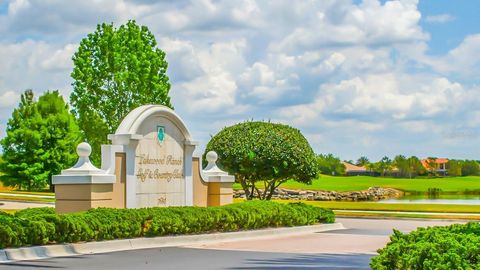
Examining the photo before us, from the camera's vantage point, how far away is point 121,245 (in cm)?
1689

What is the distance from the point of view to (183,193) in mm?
22500

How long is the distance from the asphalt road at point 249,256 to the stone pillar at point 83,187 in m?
2.88

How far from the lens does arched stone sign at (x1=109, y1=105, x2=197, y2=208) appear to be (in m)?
20.2

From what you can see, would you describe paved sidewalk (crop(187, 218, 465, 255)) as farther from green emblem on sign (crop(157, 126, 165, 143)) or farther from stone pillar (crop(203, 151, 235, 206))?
green emblem on sign (crop(157, 126, 165, 143))

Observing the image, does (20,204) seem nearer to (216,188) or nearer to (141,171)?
(216,188)

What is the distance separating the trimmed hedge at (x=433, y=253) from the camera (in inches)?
361

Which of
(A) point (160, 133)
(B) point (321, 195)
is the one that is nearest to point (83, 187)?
(A) point (160, 133)

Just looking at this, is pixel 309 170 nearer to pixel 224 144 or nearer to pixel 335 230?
pixel 224 144

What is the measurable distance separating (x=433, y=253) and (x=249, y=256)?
6.75m

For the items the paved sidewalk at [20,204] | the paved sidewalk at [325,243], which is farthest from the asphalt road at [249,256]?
the paved sidewalk at [20,204]

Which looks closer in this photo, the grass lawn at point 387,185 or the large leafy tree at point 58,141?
the large leafy tree at point 58,141

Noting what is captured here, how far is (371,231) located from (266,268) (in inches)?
488

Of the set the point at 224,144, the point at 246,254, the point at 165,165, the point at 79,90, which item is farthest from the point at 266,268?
the point at 79,90

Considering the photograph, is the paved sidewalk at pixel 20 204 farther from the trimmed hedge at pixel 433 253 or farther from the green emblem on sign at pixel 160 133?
the trimmed hedge at pixel 433 253
